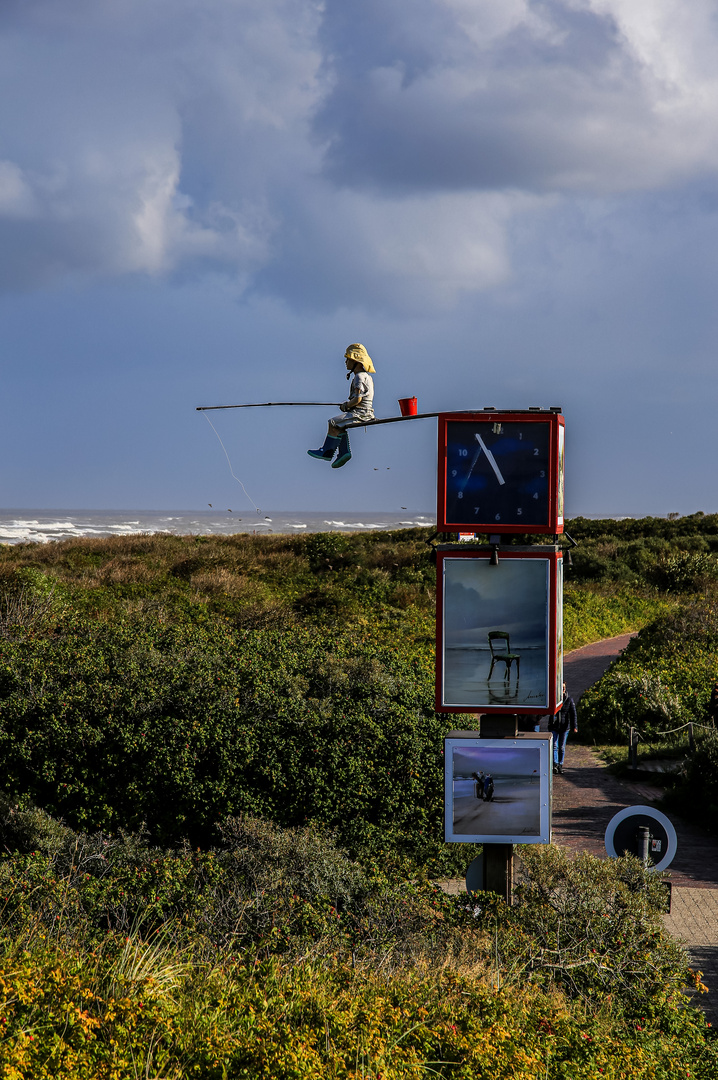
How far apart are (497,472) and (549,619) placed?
1316 mm

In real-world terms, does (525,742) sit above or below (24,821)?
above

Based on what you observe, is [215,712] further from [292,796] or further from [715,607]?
[715,607]

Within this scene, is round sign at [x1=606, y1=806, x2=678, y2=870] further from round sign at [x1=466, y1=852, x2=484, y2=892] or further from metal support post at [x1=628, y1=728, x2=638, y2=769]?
metal support post at [x1=628, y1=728, x2=638, y2=769]

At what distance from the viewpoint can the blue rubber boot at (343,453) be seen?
733cm

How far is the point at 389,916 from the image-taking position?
6.41 m

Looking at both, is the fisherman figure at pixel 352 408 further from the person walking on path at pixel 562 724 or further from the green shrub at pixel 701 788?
the green shrub at pixel 701 788

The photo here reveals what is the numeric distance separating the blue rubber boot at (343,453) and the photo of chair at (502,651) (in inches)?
76.1

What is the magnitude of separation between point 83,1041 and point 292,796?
5.28 meters

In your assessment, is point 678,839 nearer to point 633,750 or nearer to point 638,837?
point 633,750

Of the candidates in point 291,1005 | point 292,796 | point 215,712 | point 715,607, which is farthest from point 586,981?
point 715,607

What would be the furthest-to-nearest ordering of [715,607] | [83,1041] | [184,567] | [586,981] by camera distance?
[184,567], [715,607], [586,981], [83,1041]

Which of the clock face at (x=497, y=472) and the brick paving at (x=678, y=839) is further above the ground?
the clock face at (x=497, y=472)

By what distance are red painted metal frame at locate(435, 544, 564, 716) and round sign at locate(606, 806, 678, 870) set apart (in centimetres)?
107

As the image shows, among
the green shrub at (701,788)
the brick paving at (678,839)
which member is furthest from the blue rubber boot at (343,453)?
the green shrub at (701,788)
